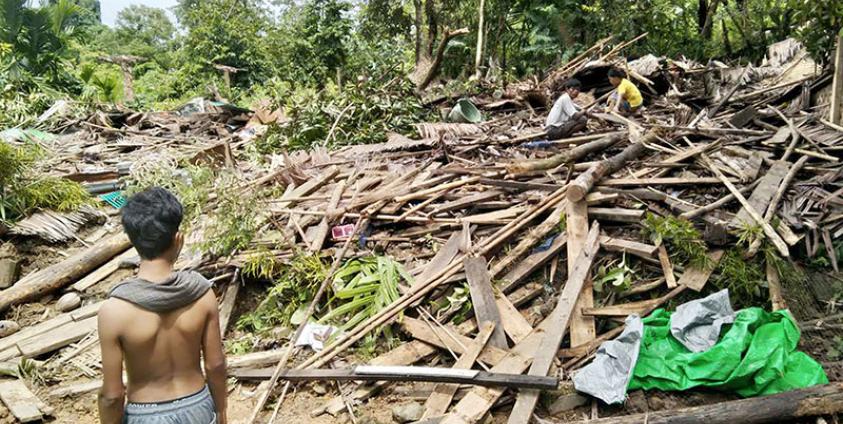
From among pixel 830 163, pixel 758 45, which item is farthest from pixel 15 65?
pixel 758 45

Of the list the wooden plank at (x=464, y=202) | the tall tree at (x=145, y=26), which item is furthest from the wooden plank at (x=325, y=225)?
the tall tree at (x=145, y=26)

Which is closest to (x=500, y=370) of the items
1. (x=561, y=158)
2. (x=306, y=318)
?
(x=306, y=318)

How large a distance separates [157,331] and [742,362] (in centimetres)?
311

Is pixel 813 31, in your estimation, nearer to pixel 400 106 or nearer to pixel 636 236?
pixel 636 236

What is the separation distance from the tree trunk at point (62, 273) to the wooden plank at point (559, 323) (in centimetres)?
447

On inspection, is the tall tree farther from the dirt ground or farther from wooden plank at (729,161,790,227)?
wooden plank at (729,161,790,227)

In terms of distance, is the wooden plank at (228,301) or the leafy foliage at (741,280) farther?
the wooden plank at (228,301)

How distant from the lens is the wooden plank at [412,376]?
3162 millimetres

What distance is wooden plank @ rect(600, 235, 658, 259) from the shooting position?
13.1 feet

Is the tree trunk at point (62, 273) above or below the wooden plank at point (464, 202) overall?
below

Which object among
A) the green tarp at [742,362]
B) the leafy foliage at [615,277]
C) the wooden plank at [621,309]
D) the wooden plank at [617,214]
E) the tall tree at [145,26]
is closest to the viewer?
the green tarp at [742,362]

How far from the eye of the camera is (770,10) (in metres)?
12.2

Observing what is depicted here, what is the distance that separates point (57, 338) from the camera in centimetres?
423

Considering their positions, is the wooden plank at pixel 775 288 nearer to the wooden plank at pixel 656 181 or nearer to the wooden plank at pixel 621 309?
the wooden plank at pixel 621 309
